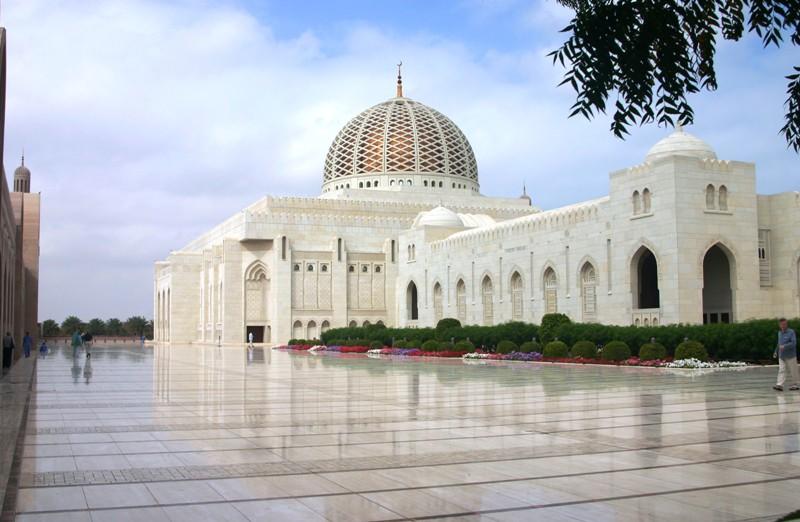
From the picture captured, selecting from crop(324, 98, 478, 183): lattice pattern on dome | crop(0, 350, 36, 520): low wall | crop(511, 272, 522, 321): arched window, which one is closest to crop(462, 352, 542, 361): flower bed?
crop(511, 272, 522, 321): arched window

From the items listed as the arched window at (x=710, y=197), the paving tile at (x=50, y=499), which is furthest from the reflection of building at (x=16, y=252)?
the arched window at (x=710, y=197)

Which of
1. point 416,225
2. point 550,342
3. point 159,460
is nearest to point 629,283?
point 550,342

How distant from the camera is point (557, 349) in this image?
21.6 metres

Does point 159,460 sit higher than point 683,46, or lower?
lower

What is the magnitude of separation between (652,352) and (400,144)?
31.9 meters

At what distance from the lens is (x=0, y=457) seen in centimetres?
631

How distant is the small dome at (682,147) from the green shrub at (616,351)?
7971mm

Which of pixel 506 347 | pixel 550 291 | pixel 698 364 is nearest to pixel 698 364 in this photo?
pixel 698 364

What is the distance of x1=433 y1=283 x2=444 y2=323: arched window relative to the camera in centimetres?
3759

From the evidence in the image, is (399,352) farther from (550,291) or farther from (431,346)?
(550,291)

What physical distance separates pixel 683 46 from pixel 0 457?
543 centimetres

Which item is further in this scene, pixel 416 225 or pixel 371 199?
pixel 371 199

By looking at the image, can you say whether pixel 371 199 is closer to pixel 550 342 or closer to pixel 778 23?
pixel 550 342

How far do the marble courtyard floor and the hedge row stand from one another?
21.0 ft
